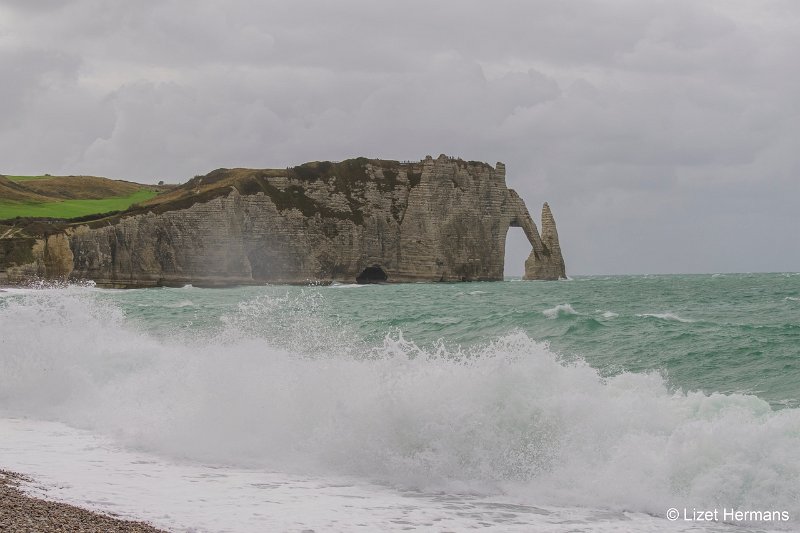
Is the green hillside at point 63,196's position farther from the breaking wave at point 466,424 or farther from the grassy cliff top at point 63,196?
the breaking wave at point 466,424

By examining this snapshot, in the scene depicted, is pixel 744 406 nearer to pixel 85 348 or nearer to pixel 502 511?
pixel 502 511

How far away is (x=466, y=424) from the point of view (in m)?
11.6

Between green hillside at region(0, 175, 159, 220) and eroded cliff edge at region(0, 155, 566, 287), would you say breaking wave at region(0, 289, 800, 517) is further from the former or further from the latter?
green hillside at region(0, 175, 159, 220)

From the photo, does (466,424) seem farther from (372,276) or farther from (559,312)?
(372,276)

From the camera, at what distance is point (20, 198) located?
107 meters

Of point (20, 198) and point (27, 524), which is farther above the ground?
point (20, 198)

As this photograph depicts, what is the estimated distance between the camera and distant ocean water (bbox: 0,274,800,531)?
365 inches

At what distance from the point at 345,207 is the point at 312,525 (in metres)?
87.9

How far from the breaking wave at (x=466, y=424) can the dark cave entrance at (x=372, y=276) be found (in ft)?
269

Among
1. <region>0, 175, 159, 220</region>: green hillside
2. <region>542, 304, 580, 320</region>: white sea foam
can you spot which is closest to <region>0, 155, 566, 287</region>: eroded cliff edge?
<region>0, 175, 159, 220</region>: green hillside

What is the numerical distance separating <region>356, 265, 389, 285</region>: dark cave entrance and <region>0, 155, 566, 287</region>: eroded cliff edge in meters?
0.20

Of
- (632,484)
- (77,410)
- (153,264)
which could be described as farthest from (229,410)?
(153,264)

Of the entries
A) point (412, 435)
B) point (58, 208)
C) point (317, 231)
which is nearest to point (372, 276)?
point (317, 231)

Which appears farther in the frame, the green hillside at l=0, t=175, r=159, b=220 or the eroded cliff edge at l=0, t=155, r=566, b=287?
the green hillside at l=0, t=175, r=159, b=220
